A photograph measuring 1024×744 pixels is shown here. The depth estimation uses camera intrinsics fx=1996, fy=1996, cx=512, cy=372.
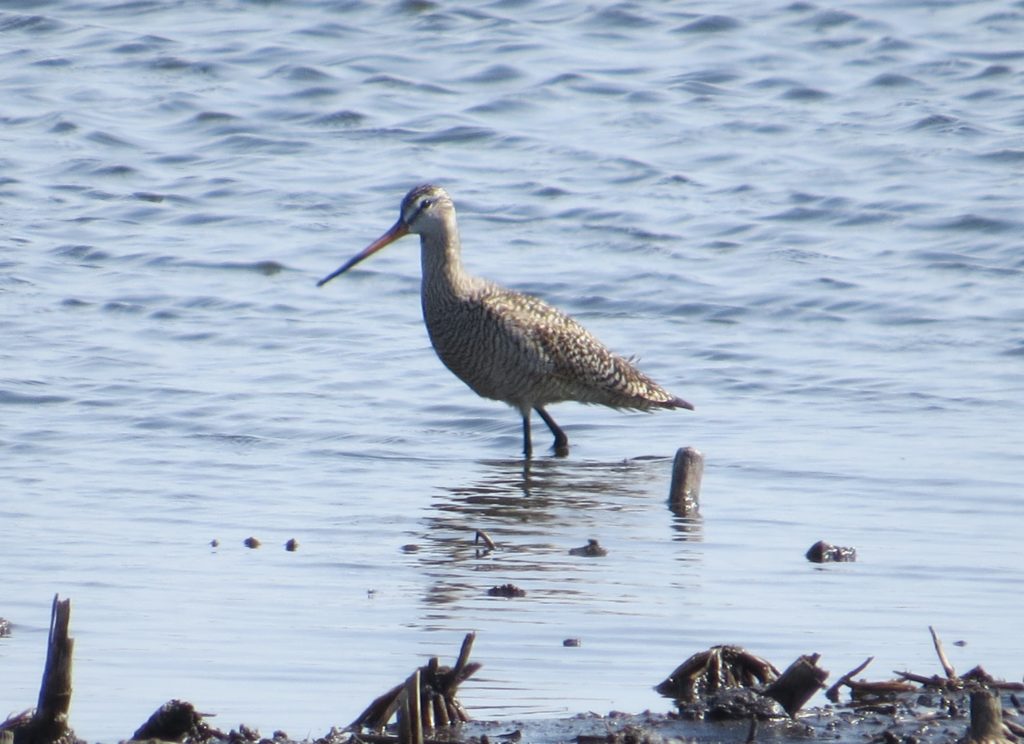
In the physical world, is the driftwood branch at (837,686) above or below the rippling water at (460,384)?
above

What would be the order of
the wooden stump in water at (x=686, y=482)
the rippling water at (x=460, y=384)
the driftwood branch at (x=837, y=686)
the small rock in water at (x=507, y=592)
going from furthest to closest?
the wooden stump in water at (x=686, y=482), the small rock in water at (x=507, y=592), the rippling water at (x=460, y=384), the driftwood branch at (x=837, y=686)

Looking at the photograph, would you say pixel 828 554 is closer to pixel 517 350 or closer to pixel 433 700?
pixel 433 700

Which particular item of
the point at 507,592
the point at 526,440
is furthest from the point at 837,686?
the point at 526,440

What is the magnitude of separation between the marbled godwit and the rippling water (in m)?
0.26

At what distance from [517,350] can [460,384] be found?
45.5 inches

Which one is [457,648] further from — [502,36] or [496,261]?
[502,36]

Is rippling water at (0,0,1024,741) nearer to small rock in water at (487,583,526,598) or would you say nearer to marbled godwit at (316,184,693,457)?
small rock in water at (487,583,526,598)

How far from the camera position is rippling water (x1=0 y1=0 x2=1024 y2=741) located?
6051mm

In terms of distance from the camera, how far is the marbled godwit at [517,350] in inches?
407

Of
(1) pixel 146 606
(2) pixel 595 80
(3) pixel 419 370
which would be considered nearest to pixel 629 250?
(3) pixel 419 370

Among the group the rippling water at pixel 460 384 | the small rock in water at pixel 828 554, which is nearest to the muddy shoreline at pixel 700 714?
the rippling water at pixel 460 384

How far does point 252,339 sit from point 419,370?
1091 mm

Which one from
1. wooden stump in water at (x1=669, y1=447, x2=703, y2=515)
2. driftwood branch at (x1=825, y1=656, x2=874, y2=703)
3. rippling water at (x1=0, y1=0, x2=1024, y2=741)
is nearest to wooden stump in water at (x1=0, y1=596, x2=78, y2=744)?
rippling water at (x1=0, y1=0, x2=1024, y2=741)

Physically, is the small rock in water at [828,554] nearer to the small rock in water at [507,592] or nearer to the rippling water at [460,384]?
the rippling water at [460,384]
